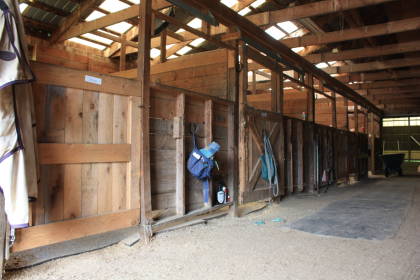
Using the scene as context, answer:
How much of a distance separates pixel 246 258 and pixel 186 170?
1.47 meters

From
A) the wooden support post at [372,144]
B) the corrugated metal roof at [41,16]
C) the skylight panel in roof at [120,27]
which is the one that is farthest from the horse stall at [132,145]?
the wooden support post at [372,144]

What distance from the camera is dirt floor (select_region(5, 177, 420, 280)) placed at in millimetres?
2467

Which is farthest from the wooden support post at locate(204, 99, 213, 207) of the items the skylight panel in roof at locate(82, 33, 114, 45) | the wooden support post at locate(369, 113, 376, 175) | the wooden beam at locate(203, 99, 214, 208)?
the wooden support post at locate(369, 113, 376, 175)

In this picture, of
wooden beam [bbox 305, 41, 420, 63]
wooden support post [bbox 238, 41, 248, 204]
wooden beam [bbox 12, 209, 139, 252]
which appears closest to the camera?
wooden beam [bbox 12, 209, 139, 252]

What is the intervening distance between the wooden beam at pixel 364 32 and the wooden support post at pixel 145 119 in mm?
4459

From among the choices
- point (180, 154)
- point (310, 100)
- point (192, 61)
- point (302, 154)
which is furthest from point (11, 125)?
point (310, 100)

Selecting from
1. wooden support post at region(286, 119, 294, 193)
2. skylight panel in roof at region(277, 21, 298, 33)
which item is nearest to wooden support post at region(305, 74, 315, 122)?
wooden support post at region(286, 119, 294, 193)

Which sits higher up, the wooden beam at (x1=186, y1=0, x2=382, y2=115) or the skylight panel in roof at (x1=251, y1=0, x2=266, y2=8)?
the skylight panel in roof at (x1=251, y1=0, x2=266, y2=8)

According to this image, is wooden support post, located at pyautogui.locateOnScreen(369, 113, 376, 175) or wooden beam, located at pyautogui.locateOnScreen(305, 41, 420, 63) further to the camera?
wooden support post, located at pyautogui.locateOnScreen(369, 113, 376, 175)

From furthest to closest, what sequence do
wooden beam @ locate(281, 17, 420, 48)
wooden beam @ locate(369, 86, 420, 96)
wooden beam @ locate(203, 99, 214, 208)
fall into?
1. wooden beam @ locate(369, 86, 420, 96)
2. wooden beam @ locate(281, 17, 420, 48)
3. wooden beam @ locate(203, 99, 214, 208)

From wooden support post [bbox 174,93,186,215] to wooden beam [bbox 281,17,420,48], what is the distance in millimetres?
4136

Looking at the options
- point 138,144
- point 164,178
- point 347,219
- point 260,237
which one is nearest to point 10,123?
point 138,144

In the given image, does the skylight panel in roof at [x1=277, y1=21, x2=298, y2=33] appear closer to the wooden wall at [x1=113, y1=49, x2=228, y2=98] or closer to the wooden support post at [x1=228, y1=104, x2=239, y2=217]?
the wooden wall at [x1=113, y1=49, x2=228, y2=98]

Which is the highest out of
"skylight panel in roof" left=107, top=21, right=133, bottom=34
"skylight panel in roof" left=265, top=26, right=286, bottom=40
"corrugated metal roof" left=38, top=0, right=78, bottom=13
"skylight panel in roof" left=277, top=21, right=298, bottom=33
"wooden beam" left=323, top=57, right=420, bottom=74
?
"skylight panel in roof" left=277, top=21, right=298, bottom=33
